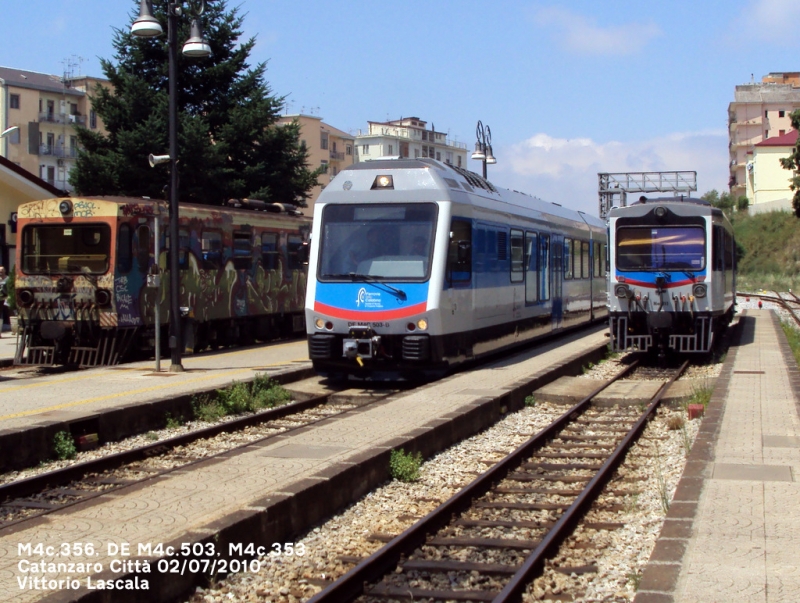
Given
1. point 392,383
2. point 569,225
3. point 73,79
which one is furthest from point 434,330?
point 73,79

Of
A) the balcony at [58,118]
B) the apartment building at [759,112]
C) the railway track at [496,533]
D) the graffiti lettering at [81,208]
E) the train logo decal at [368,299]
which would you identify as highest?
the apartment building at [759,112]

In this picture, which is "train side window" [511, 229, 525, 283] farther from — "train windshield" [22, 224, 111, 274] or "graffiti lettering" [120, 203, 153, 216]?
"train windshield" [22, 224, 111, 274]

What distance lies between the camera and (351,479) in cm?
823

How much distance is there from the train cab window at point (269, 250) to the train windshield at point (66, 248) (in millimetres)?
5169

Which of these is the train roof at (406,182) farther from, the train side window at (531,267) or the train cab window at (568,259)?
the train cab window at (568,259)

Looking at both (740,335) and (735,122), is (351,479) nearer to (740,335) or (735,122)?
(740,335)

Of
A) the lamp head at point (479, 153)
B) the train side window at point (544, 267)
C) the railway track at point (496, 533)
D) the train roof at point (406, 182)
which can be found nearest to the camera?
the railway track at point (496, 533)

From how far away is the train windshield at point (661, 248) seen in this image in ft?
61.2

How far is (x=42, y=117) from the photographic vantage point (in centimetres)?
7862

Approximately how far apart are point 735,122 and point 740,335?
91040 millimetres

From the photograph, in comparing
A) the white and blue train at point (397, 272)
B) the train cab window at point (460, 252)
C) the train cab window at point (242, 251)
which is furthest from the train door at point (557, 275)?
the train cab window at point (460, 252)

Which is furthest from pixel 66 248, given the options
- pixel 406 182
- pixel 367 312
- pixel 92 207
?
pixel 406 182

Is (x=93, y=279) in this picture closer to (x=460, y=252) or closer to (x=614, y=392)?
(x=460, y=252)

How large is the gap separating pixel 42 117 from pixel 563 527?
78.7m
